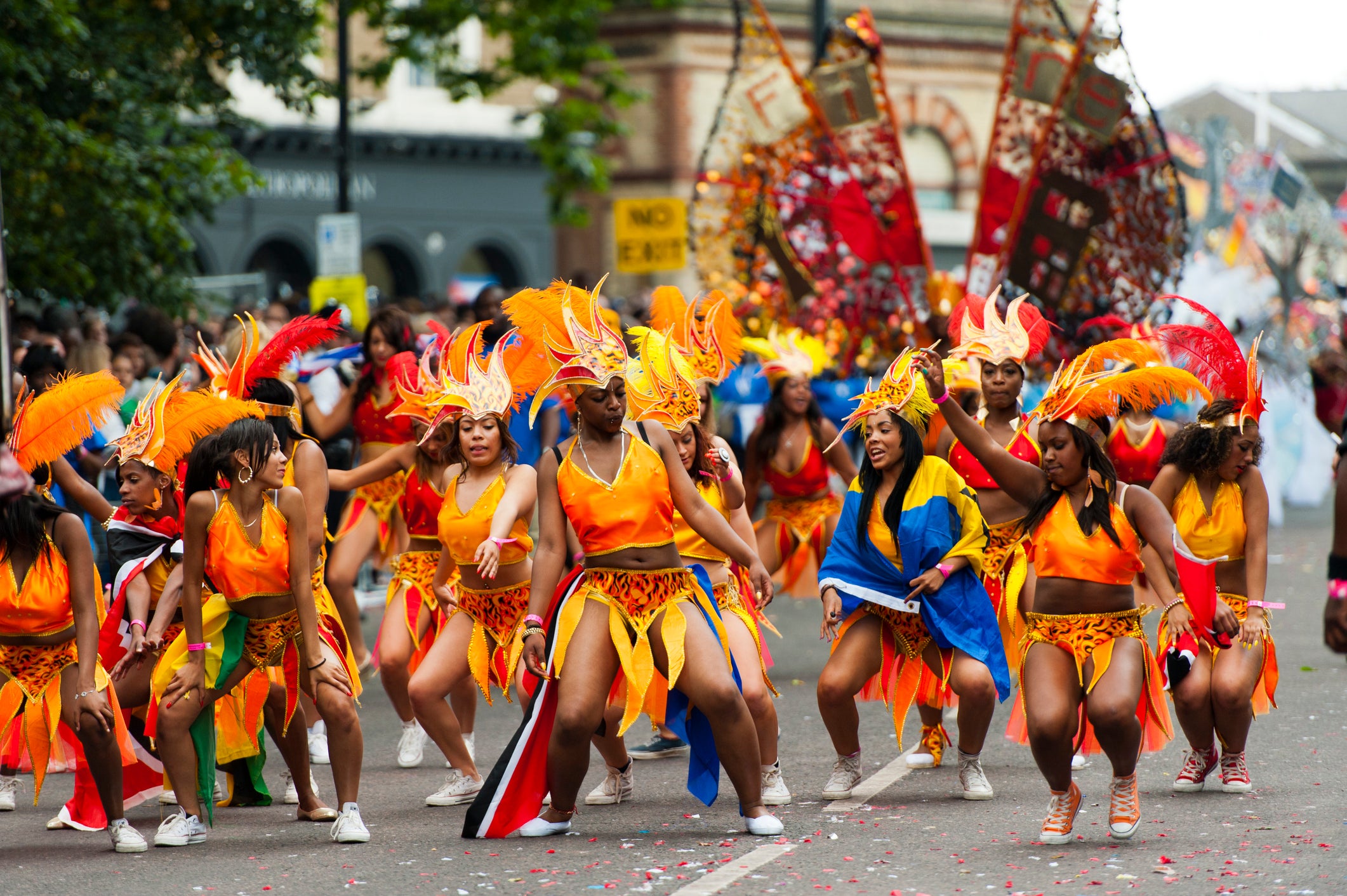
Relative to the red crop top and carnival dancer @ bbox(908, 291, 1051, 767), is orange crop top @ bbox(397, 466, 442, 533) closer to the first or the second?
the red crop top

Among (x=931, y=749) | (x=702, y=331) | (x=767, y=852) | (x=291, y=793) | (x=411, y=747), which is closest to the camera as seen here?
(x=767, y=852)

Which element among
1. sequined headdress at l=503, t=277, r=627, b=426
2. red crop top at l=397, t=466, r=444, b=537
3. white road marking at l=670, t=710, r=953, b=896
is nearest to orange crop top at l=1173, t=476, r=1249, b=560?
white road marking at l=670, t=710, r=953, b=896

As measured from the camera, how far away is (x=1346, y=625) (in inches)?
276

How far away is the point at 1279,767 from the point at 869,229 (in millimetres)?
7354

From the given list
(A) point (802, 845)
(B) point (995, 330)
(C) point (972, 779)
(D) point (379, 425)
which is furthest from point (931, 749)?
(D) point (379, 425)

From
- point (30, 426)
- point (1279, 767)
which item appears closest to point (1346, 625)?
point (1279, 767)

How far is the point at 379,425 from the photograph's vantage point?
32.9 ft

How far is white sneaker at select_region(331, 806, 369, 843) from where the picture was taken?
672 cm

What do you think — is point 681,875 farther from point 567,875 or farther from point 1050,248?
point 1050,248

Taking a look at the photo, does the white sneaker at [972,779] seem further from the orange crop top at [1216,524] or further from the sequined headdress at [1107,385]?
the sequined headdress at [1107,385]

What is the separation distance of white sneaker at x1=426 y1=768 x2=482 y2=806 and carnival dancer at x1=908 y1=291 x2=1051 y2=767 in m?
1.95

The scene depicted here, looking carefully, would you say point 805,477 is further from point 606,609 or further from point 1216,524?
point 606,609

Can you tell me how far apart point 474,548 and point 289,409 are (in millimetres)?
1046

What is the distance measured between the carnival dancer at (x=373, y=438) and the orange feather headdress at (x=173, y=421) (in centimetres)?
215
